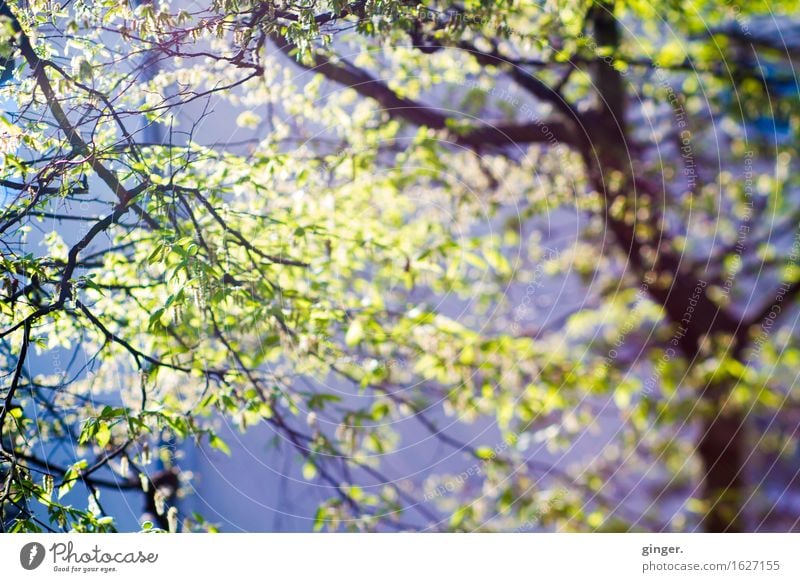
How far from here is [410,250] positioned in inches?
42.0

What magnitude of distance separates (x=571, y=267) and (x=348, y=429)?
60cm

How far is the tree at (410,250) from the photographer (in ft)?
2.76

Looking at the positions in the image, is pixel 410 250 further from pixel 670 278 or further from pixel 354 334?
pixel 670 278
